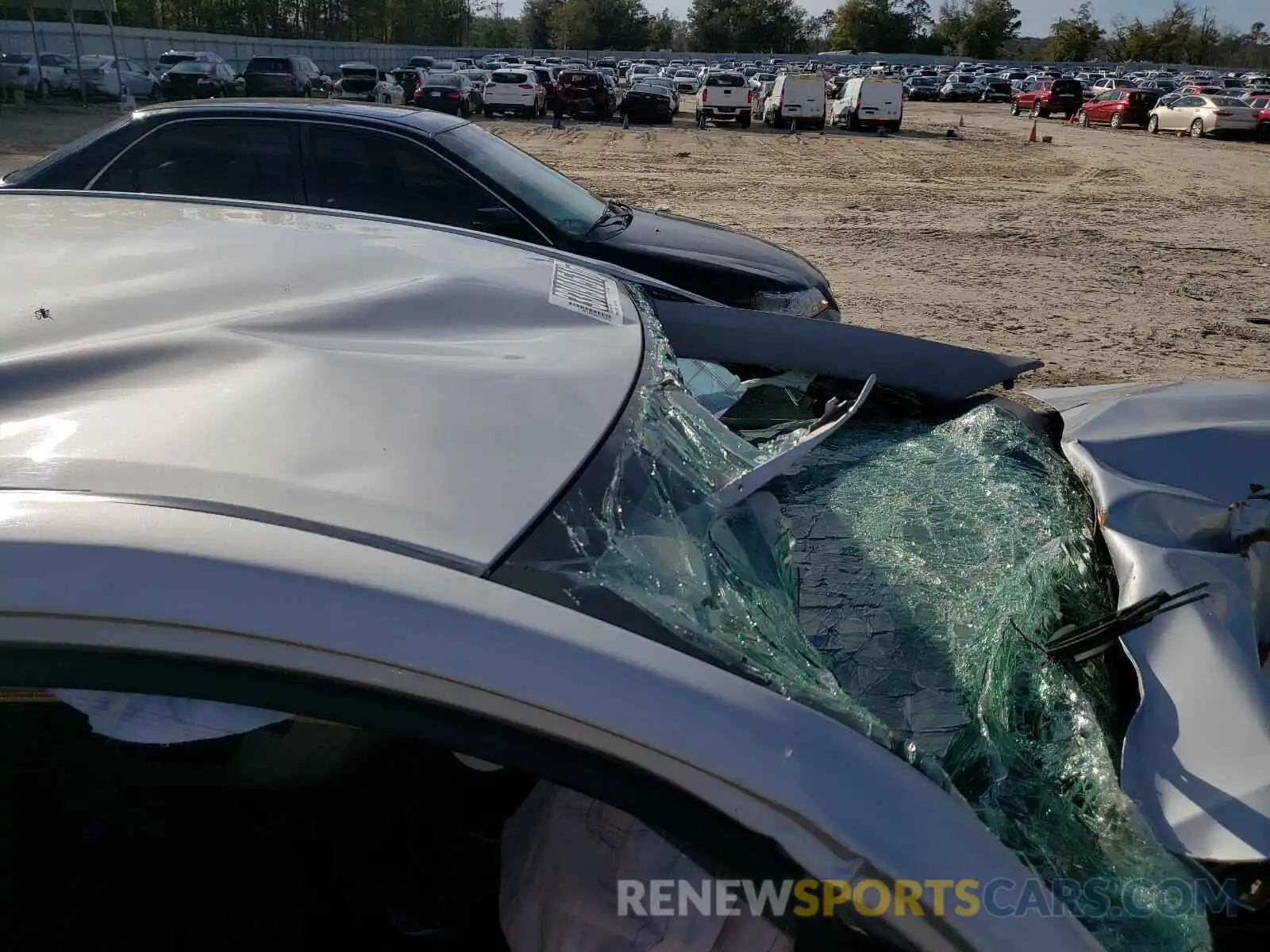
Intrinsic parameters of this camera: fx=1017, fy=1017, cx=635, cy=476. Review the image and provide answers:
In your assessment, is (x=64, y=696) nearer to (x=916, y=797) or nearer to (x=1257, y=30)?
(x=916, y=797)

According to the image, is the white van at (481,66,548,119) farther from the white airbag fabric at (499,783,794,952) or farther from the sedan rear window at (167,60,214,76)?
the white airbag fabric at (499,783,794,952)

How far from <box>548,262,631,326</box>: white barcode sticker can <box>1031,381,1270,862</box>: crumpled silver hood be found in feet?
3.27

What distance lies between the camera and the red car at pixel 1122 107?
112 ft

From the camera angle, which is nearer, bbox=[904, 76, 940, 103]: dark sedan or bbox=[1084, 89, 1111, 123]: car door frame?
bbox=[1084, 89, 1111, 123]: car door frame

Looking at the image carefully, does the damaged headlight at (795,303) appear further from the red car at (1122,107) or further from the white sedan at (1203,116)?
the red car at (1122,107)

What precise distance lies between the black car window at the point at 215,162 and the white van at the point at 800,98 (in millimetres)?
27522

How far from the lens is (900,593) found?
5.64 ft

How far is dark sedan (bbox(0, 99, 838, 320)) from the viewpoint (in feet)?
19.2

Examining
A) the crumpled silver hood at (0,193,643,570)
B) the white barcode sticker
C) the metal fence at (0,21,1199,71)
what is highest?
the crumpled silver hood at (0,193,643,570)

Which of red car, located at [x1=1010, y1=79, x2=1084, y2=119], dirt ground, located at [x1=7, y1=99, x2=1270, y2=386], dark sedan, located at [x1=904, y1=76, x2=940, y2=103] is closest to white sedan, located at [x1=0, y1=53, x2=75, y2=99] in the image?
dirt ground, located at [x1=7, y1=99, x2=1270, y2=386]

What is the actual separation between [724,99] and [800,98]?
90.9 inches

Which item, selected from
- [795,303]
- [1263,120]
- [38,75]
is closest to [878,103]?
[1263,120]

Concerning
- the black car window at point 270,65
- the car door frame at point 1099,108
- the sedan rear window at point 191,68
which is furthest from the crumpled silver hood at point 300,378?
the car door frame at point 1099,108

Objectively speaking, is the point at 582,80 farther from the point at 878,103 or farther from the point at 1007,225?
the point at 1007,225
